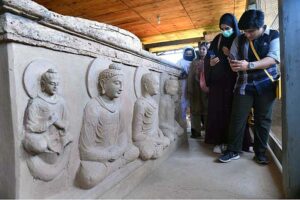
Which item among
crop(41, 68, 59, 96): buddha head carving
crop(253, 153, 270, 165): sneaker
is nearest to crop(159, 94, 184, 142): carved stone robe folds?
crop(253, 153, 270, 165): sneaker

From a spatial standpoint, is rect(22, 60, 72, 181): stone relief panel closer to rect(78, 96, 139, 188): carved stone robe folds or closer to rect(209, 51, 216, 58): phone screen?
rect(78, 96, 139, 188): carved stone robe folds

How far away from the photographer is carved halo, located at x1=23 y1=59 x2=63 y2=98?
1218mm

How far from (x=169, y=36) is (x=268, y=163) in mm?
6545

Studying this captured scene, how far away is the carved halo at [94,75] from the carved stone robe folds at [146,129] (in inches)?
22.3

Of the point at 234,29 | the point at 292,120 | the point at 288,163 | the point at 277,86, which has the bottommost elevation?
the point at 288,163

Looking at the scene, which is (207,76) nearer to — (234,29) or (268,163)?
(234,29)

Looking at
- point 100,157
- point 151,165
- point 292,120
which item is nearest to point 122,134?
point 100,157

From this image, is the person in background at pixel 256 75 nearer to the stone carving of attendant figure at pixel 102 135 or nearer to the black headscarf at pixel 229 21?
the black headscarf at pixel 229 21

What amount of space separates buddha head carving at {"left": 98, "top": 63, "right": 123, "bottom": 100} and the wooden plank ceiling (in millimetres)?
4119

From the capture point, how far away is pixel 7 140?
3.91ft

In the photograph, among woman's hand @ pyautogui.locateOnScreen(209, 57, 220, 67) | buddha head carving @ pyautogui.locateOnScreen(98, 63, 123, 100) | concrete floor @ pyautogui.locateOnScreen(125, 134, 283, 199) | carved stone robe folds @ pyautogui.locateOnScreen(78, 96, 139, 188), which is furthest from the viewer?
woman's hand @ pyautogui.locateOnScreen(209, 57, 220, 67)

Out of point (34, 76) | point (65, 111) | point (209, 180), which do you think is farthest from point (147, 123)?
point (34, 76)

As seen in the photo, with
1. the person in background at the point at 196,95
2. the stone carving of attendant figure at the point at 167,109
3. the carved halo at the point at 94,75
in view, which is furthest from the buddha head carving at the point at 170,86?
the carved halo at the point at 94,75

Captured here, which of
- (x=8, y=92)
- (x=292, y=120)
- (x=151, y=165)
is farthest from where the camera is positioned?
(x=151, y=165)
